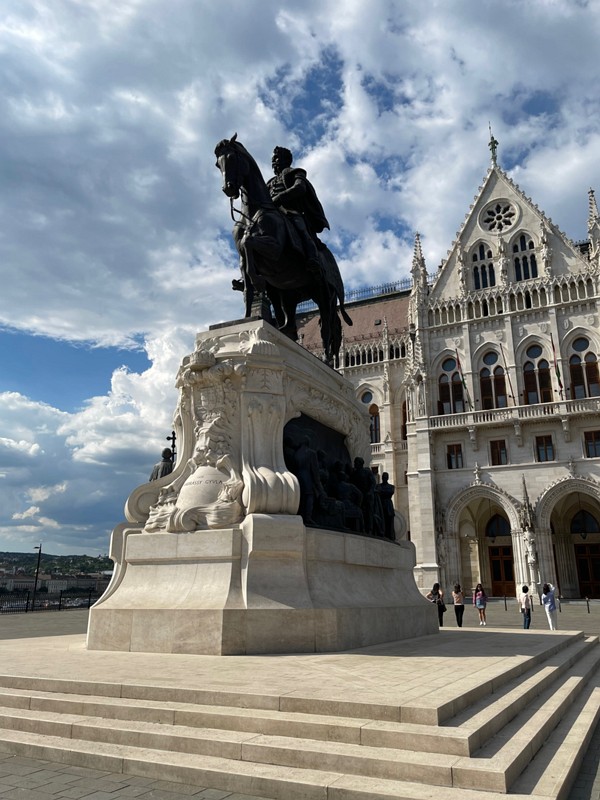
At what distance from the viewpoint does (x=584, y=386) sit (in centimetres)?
4016

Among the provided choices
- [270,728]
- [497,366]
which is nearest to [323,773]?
[270,728]

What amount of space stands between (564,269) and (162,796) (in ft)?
147

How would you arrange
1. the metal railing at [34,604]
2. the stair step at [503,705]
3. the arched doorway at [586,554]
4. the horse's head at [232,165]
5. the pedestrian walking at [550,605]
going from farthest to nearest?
1. the arched doorway at [586,554]
2. the metal railing at [34,604]
3. the pedestrian walking at [550,605]
4. the horse's head at [232,165]
5. the stair step at [503,705]

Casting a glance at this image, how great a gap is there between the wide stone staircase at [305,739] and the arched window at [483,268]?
4280 centimetres

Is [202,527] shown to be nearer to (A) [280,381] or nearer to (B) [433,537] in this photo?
(A) [280,381]

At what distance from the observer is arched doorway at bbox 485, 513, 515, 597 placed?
41.1 meters

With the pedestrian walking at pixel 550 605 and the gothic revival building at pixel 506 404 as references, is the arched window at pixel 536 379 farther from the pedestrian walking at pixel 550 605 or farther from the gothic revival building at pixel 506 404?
the pedestrian walking at pixel 550 605

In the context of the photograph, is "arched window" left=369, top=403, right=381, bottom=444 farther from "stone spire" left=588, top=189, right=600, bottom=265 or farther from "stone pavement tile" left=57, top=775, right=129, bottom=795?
"stone pavement tile" left=57, top=775, right=129, bottom=795

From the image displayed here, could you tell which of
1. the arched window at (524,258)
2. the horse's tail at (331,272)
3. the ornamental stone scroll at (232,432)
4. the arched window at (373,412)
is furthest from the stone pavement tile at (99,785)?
the arched window at (373,412)

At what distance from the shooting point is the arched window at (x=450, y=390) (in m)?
43.7

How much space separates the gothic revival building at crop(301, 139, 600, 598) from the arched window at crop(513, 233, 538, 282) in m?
0.08

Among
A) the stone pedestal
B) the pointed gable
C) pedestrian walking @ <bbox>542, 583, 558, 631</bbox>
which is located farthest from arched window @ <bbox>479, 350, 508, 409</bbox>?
the stone pedestal

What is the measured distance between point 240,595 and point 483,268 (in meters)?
42.6

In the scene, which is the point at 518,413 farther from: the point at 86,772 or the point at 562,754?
the point at 86,772
